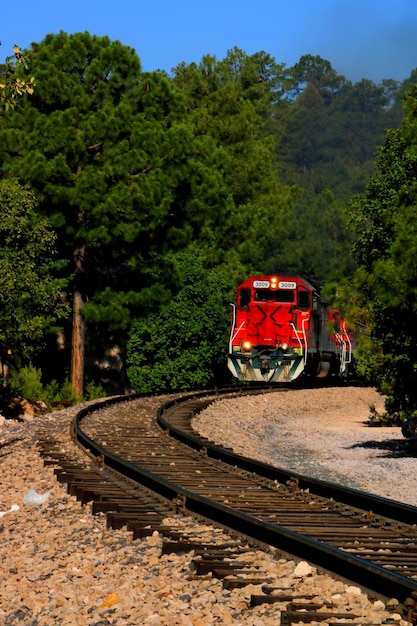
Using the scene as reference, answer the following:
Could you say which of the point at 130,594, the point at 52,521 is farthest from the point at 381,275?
the point at 130,594

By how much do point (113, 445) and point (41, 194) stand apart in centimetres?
1963

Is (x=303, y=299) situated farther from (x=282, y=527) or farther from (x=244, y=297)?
(x=282, y=527)

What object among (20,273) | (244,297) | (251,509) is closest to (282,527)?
(251,509)

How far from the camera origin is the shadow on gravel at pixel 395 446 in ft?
64.7

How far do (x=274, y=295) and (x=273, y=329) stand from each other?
3.72 feet

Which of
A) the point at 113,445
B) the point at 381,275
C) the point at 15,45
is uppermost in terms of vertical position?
the point at 15,45

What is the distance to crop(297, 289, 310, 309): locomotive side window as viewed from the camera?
3375 cm

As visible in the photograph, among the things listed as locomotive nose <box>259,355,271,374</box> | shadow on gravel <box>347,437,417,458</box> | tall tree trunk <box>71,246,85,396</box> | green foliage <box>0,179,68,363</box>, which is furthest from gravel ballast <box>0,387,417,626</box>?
tall tree trunk <box>71,246,85,396</box>

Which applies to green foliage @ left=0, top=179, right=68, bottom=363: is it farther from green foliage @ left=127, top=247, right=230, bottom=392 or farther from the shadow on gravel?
the shadow on gravel

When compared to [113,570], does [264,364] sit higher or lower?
higher

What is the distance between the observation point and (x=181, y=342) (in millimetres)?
38156

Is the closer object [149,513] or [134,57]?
[149,513]

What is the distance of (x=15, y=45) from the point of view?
43.0ft

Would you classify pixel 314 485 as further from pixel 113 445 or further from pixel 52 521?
pixel 113 445
